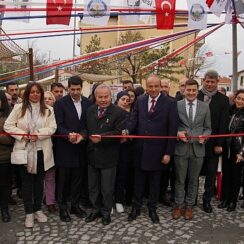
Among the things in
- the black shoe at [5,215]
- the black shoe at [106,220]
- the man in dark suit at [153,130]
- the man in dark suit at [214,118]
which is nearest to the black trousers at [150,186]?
the man in dark suit at [153,130]

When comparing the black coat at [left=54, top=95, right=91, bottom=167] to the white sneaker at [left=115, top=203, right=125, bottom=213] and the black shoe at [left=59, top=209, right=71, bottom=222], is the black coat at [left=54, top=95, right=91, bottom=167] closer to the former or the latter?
the black shoe at [left=59, top=209, right=71, bottom=222]

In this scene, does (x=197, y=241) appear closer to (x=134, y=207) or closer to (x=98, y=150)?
(x=134, y=207)

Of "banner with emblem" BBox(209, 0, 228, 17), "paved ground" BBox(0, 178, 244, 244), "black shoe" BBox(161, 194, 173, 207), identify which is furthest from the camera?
"banner with emblem" BBox(209, 0, 228, 17)

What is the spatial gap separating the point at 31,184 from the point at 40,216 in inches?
18.3

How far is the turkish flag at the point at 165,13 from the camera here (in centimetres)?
581

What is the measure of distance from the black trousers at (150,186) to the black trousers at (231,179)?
117 centimetres

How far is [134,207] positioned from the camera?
15.0 feet

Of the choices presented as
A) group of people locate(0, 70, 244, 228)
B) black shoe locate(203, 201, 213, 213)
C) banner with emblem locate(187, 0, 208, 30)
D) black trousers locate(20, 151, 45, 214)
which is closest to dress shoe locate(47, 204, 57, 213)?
group of people locate(0, 70, 244, 228)

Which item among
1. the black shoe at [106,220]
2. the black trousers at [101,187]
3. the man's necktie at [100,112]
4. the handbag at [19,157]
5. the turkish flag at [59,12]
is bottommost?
the black shoe at [106,220]

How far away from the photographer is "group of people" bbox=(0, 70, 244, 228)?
425 centimetres

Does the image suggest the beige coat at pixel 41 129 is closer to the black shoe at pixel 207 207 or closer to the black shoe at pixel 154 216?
the black shoe at pixel 154 216

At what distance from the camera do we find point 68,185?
4.57 meters

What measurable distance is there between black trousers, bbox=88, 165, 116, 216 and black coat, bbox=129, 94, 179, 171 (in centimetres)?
45

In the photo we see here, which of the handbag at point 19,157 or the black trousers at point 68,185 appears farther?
the black trousers at point 68,185
